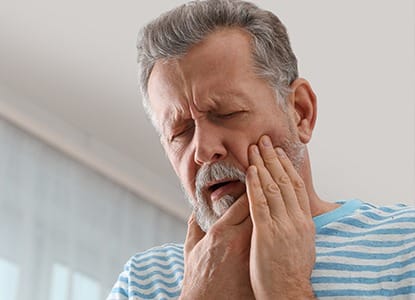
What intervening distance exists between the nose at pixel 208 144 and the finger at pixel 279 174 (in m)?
0.06

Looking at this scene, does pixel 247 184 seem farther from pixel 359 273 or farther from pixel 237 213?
pixel 359 273

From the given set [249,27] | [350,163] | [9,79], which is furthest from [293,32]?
[249,27]

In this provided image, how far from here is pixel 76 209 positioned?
3213 mm

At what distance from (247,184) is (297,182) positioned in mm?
74

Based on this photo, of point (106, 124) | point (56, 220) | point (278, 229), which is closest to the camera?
point (278, 229)

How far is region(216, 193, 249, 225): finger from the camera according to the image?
139cm

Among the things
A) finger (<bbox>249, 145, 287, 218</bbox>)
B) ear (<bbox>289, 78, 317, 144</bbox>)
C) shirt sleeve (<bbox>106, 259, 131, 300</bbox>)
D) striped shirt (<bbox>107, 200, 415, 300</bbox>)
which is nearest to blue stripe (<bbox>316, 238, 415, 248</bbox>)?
striped shirt (<bbox>107, 200, 415, 300</bbox>)

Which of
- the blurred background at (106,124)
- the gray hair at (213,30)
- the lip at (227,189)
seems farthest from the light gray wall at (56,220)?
the lip at (227,189)

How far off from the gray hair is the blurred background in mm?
1353

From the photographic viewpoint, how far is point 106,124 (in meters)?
3.35

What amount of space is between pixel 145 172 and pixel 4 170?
701mm

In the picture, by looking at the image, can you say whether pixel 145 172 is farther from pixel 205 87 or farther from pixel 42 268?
pixel 205 87

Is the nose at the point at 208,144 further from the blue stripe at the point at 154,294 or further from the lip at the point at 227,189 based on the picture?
the blue stripe at the point at 154,294

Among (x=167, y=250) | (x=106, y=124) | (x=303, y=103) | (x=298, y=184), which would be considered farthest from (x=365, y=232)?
(x=106, y=124)
